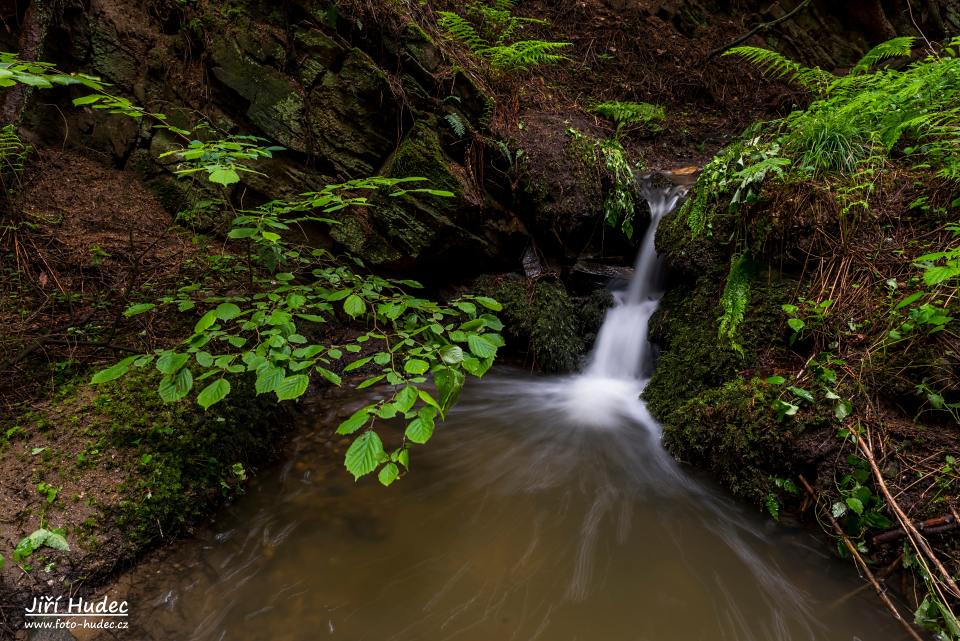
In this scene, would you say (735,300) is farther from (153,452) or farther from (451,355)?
(153,452)

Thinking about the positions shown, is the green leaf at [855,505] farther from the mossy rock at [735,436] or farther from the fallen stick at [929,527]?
the mossy rock at [735,436]

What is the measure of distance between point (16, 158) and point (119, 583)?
323 centimetres

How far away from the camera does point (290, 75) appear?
398 cm

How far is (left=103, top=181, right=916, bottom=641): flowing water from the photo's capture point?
1949 millimetres

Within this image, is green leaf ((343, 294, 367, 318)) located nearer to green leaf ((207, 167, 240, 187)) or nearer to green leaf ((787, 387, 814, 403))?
green leaf ((207, 167, 240, 187))

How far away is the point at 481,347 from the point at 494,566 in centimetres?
130

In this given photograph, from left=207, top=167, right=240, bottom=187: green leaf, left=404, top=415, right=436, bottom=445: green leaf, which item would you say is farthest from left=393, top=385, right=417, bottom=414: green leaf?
left=207, top=167, right=240, bottom=187: green leaf

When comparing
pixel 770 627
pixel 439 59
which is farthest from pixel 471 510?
pixel 439 59

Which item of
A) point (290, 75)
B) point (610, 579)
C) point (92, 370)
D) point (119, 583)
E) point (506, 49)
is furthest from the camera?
point (506, 49)

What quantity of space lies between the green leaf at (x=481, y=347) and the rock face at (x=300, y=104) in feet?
7.42

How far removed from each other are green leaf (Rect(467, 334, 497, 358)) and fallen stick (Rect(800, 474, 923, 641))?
2.19 m

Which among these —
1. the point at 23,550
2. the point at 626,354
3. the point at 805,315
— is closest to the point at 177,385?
the point at 23,550

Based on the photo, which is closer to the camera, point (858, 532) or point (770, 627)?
point (770, 627)

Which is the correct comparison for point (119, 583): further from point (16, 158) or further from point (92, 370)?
point (16, 158)
